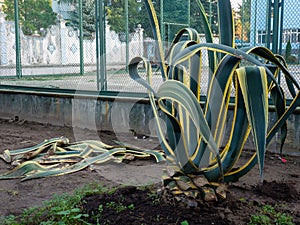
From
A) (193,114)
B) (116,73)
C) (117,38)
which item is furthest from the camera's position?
(117,38)

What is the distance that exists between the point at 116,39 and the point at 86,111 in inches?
56.5

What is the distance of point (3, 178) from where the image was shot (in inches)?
A: 134

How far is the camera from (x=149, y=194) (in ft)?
8.13

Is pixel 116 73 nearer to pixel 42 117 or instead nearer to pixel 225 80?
pixel 42 117

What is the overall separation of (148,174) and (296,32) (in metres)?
2.40

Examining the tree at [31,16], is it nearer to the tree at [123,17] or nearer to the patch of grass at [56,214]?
the tree at [123,17]

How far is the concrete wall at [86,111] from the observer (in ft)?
16.8

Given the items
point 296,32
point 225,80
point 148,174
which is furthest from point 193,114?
point 296,32

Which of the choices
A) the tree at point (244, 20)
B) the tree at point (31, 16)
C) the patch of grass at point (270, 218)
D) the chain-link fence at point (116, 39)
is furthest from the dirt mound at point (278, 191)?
the tree at point (31, 16)

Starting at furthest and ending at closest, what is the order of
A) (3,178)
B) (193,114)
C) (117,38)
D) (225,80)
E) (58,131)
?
(117,38) < (58,131) < (3,178) < (225,80) < (193,114)

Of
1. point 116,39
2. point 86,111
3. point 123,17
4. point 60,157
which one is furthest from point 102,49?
point 60,157

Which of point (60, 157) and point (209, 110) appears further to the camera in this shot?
point (60, 157)

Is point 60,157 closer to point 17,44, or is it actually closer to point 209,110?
point 209,110

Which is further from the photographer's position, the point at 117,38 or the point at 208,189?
the point at 117,38
